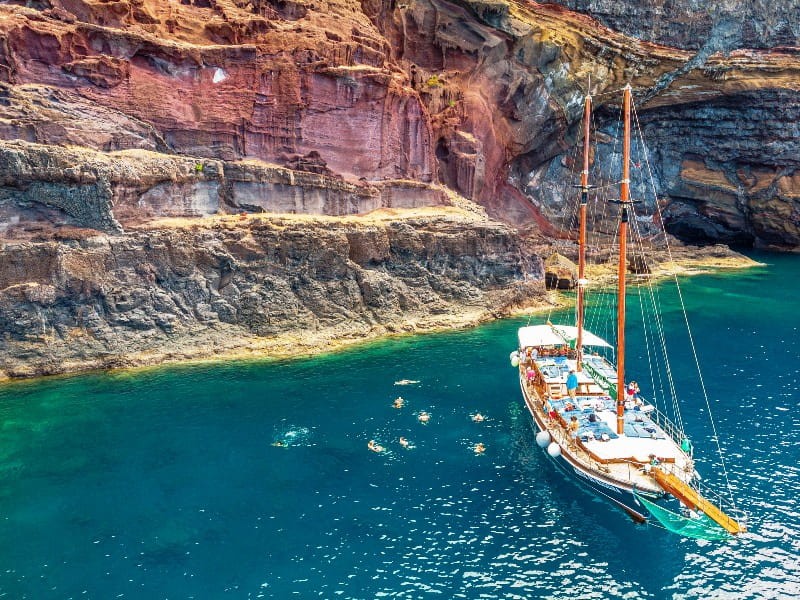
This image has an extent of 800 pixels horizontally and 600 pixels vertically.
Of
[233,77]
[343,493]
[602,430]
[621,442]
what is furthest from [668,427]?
[233,77]

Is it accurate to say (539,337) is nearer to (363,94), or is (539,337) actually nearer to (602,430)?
(602,430)

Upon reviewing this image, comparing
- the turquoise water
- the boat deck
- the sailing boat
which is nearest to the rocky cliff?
the turquoise water

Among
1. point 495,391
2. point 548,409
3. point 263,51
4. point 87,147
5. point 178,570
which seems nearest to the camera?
point 178,570

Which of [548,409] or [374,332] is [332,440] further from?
[374,332]

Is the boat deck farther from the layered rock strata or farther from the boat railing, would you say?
the layered rock strata

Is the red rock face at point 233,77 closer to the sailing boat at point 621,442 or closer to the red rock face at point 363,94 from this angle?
the red rock face at point 363,94

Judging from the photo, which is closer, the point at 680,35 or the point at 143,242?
the point at 143,242

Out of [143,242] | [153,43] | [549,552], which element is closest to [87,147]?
[143,242]
